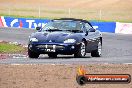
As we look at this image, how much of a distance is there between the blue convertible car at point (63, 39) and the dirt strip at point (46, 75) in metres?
4.23

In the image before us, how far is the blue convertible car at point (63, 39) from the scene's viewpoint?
19.5 m

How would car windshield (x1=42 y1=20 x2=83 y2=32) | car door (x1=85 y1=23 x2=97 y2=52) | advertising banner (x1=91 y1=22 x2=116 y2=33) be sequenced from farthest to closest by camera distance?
advertising banner (x1=91 y1=22 x2=116 y2=33)
car door (x1=85 y1=23 x2=97 y2=52)
car windshield (x1=42 y1=20 x2=83 y2=32)

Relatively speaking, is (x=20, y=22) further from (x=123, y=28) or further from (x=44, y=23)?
(x=123, y=28)

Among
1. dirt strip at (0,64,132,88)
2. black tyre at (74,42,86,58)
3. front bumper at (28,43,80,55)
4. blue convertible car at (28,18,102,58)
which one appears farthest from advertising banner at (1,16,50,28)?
dirt strip at (0,64,132,88)

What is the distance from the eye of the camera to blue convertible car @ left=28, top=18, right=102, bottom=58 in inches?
768

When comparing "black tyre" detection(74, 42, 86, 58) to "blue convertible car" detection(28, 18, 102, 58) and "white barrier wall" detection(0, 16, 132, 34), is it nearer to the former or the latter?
"blue convertible car" detection(28, 18, 102, 58)

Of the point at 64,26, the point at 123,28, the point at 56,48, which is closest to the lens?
the point at 56,48

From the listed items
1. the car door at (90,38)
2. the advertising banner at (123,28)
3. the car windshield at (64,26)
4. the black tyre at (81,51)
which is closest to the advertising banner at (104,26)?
the advertising banner at (123,28)

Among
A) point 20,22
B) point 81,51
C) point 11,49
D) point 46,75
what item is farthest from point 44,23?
point 46,75

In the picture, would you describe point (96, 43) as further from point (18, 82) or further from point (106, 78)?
point (106, 78)

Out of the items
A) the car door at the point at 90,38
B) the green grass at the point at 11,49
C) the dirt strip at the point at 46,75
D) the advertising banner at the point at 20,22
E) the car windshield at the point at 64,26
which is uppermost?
the car windshield at the point at 64,26

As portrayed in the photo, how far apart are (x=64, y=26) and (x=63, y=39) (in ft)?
4.32

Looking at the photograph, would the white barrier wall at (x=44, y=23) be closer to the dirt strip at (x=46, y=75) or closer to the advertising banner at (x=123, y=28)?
the advertising banner at (x=123, y=28)

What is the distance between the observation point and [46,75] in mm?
12820
